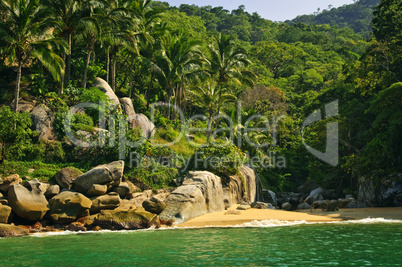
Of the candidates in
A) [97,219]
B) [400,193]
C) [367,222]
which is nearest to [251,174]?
[400,193]

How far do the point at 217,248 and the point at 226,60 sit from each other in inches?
1090

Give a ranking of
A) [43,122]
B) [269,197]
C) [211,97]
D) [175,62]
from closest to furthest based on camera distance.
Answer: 1. [43,122]
2. [269,197]
3. [175,62]
4. [211,97]

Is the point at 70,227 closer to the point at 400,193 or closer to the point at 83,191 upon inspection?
the point at 83,191

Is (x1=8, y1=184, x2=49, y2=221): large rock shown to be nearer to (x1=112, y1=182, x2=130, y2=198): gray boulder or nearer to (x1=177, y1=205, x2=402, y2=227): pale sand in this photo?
(x1=112, y1=182, x2=130, y2=198): gray boulder

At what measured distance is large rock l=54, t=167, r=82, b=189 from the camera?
1711 cm

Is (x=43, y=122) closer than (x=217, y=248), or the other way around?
(x=217, y=248)

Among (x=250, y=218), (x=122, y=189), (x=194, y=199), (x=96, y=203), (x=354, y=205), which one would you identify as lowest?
(x=250, y=218)

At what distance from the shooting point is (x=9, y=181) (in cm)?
1597

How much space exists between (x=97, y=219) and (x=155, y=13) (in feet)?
76.4

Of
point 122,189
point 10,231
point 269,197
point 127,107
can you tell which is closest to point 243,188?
point 269,197

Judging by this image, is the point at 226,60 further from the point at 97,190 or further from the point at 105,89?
the point at 97,190

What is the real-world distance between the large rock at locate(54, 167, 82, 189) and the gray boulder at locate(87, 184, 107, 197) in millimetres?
1279

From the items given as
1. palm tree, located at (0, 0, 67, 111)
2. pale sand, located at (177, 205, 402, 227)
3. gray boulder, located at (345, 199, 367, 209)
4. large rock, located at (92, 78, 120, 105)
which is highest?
palm tree, located at (0, 0, 67, 111)

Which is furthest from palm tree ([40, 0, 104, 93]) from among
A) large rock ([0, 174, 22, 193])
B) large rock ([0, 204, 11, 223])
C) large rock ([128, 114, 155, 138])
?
large rock ([0, 204, 11, 223])
